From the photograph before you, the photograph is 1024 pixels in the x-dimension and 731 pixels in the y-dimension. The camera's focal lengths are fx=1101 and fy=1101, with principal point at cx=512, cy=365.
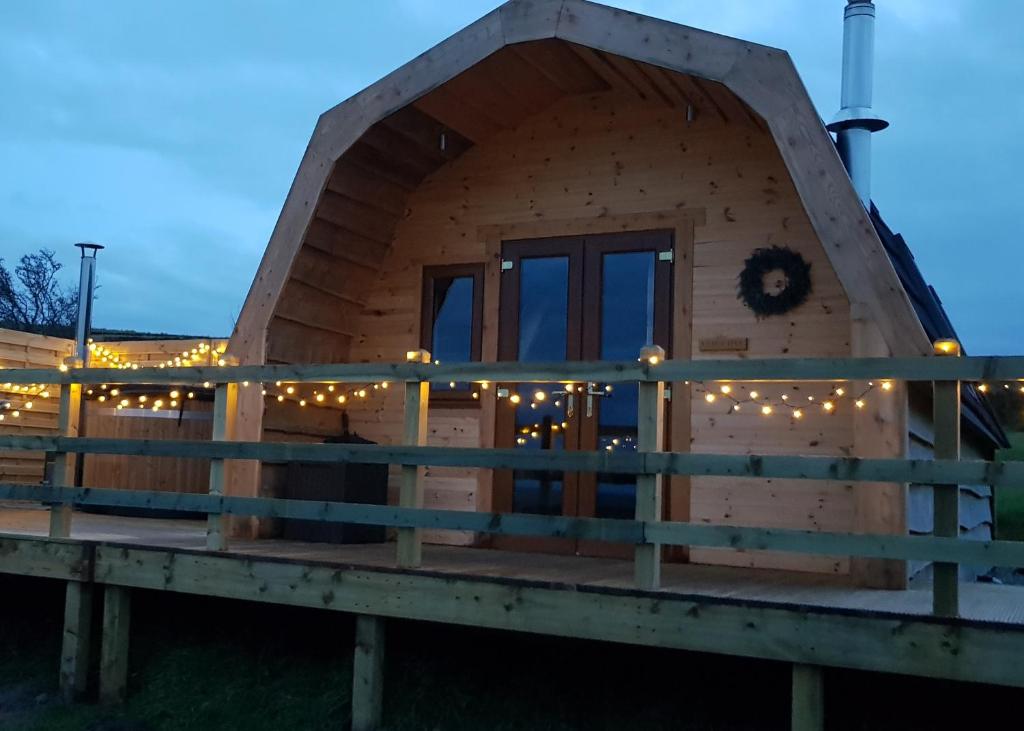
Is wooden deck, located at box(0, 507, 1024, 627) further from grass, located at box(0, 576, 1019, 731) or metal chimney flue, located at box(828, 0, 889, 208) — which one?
metal chimney flue, located at box(828, 0, 889, 208)

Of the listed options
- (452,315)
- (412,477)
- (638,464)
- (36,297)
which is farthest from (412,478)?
(36,297)

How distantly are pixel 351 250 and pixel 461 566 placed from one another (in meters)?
2.90

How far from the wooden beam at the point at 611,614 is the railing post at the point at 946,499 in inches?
4.8

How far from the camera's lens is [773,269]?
677 cm

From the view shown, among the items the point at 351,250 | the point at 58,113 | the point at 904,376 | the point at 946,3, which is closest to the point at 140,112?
the point at 58,113

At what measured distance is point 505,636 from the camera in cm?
582

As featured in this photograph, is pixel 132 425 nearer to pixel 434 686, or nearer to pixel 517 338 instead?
pixel 517 338

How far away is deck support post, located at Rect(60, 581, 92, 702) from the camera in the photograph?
611 cm

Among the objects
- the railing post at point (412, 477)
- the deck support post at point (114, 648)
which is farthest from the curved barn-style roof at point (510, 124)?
the railing post at point (412, 477)

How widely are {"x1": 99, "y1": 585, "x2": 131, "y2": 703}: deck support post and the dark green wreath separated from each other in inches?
160

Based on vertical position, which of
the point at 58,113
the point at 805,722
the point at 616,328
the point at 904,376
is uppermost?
the point at 58,113

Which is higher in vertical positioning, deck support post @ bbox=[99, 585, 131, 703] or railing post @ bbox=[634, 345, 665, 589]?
railing post @ bbox=[634, 345, 665, 589]

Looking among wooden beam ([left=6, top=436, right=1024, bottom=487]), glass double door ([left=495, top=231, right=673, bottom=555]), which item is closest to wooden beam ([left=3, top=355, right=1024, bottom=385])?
wooden beam ([left=6, top=436, right=1024, bottom=487])

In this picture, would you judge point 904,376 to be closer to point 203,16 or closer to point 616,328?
point 616,328
